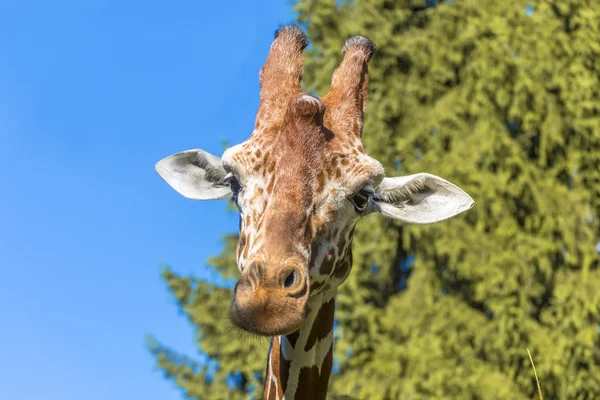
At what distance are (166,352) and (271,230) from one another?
1055 centimetres

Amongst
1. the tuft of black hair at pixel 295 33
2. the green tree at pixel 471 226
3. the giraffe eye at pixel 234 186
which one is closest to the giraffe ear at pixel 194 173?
the giraffe eye at pixel 234 186

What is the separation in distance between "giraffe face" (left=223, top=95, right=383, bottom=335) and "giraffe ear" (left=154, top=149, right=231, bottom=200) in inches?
16.3

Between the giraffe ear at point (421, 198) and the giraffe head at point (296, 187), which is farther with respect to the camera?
the giraffe ear at point (421, 198)

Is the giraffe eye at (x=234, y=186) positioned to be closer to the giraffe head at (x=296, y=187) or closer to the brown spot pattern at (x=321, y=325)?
the giraffe head at (x=296, y=187)

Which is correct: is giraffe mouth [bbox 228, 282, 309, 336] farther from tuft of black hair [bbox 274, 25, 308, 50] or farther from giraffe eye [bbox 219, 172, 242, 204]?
tuft of black hair [bbox 274, 25, 308, 50]

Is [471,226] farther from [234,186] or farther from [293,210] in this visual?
[293,210]

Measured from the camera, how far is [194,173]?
4.40 m

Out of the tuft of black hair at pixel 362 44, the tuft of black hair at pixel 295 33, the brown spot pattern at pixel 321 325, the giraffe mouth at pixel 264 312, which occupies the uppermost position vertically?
the tuft of black hair at pixel 295 33

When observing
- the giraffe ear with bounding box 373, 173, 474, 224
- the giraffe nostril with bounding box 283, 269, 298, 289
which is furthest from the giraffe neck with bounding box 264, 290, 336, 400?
the giraffe nostril with bounding box 283, 269, 298, 289

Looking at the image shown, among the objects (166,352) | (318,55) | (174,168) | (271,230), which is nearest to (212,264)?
(166,352)

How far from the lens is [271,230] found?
3324 millimetres

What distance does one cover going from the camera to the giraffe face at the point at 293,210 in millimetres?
3160

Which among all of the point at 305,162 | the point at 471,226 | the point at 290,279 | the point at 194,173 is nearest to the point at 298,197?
the point at 305,162

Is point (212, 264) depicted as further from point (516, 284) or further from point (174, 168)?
point (174, 168)
